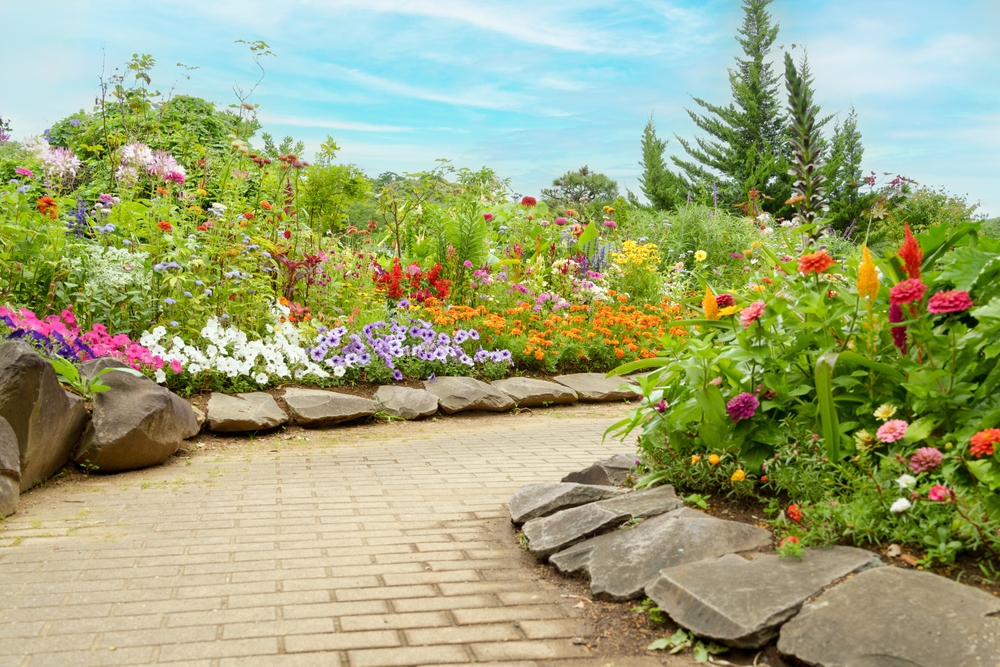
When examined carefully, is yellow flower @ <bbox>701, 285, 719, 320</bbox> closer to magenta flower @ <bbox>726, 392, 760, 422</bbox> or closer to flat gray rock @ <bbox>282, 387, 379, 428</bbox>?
Result: magenta flower @ <bbox>726, 392, 760, 422</bbox>

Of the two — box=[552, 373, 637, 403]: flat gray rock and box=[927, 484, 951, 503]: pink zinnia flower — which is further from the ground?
box=[927, 484, 951, 503]: pink zinnia flower

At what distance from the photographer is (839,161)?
52.2 ft

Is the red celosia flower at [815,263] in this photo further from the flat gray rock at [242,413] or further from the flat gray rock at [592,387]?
the flat gray rock at [592,387]

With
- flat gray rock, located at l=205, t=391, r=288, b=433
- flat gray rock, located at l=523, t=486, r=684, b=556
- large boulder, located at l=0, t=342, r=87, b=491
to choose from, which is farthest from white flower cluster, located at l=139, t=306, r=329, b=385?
flat gray rock, located at l=523, t=486, r=684, b=556

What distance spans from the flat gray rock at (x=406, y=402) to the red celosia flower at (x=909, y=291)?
4.61 meters

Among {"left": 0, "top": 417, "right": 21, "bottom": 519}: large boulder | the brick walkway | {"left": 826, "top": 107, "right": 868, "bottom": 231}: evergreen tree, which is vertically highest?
{"left": 826, "top": 107, "right": 868, "bottom": 231}: evergreen tree

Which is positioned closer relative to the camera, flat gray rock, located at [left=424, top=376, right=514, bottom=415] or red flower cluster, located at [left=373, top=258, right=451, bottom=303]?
flat gray rock, located at [left=424, top=376, right=514, bottom=415]

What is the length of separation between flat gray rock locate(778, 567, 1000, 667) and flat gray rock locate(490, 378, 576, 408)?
511 centimetres

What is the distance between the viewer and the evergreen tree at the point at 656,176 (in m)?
29.2

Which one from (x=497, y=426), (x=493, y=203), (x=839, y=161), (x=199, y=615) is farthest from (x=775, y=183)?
(x=199, y=615)

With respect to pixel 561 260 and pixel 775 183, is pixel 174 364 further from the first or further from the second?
pixel 775 183

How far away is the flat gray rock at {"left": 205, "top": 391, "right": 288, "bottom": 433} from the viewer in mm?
6129

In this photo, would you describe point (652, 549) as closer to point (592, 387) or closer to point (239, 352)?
point (239, 352)

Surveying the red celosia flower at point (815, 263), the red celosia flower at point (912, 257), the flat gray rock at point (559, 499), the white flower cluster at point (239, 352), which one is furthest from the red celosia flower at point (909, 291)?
the white flower cluster at point (239, 352)
